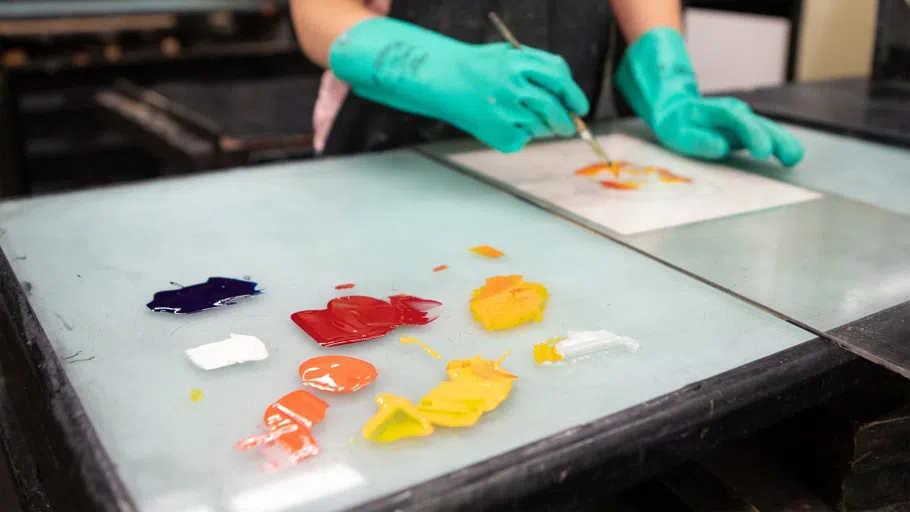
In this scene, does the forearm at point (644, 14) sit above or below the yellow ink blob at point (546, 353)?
above

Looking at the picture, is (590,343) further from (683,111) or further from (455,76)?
(683,111)

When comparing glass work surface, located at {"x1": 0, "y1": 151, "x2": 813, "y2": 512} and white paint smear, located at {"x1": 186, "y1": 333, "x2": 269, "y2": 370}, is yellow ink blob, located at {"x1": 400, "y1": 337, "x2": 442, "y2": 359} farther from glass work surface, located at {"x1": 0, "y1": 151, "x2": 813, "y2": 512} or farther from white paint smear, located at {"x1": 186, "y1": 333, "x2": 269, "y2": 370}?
white paint smear, located at {"x1": 186, "y1": 333, "x2": 269, "y2": 370}

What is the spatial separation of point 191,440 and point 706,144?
0.93m

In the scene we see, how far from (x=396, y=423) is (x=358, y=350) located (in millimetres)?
117

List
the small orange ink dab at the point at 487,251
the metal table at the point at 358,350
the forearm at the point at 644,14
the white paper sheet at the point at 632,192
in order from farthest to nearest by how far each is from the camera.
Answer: the forearm at the point at 644,14, the white paper sheet at the point at 632,192, the small orange ink dab at the point at 487,251, the metal table at the point at 358,350

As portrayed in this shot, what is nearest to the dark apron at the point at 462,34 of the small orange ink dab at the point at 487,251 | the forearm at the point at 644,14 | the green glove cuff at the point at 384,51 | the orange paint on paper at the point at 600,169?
the forearm at the point at 644,14

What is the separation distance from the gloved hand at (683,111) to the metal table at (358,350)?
0.64ft

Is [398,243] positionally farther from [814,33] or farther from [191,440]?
[814,33]

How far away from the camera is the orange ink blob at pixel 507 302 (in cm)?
66

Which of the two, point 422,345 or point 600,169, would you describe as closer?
point 422,345

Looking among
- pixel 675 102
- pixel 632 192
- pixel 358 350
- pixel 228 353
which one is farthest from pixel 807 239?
pixel 228 353

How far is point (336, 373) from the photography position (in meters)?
0.58

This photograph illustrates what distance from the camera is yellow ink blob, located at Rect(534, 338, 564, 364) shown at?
606mm

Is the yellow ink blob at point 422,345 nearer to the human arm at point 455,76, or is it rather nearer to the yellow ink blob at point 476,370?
the yellow ink blob at point 476,370
